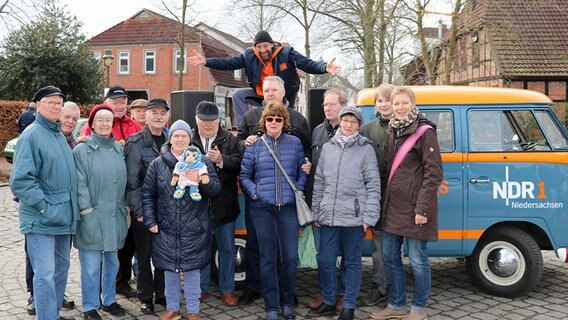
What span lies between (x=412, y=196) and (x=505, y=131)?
166cm

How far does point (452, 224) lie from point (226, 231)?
2.29 metres

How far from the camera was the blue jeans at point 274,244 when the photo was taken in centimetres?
473

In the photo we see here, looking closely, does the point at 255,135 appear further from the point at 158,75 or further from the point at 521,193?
the point at 158,75

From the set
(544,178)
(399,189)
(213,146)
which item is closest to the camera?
(399,189)

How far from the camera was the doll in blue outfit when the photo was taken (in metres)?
4.39

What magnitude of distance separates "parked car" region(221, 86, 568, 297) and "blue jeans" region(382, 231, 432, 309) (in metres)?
0.68

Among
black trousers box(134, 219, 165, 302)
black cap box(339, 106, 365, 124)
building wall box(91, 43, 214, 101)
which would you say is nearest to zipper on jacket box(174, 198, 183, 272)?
black trousers box(134, 219, 165, 302)

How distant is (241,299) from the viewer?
5348 millimetres

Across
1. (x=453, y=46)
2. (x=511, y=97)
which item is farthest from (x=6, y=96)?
(x=511, y=97)

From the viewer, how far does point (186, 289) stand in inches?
184

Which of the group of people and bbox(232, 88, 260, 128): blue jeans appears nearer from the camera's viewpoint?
the group of people

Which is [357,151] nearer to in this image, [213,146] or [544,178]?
[213,146]

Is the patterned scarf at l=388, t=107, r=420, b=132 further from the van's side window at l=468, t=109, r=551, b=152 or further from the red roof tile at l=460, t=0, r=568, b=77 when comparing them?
the red roof tile at l=460, t=0, r=568, b=77

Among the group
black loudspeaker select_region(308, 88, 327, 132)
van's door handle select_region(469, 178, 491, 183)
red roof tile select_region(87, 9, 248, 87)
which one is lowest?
van's door handle select_region(469, 178, 491, 183)
